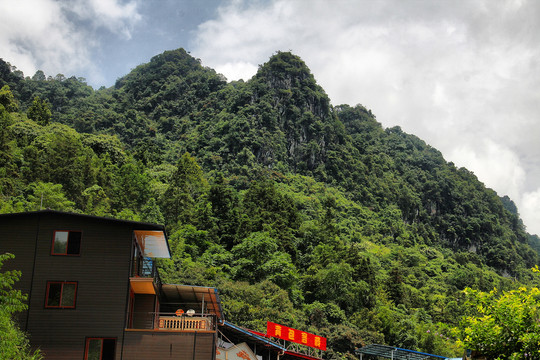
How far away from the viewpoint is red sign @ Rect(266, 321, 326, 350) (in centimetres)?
3478

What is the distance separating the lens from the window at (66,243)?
76.6 feet

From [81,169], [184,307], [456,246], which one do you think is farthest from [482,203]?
[184,307]

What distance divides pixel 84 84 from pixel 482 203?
113541 millimetres

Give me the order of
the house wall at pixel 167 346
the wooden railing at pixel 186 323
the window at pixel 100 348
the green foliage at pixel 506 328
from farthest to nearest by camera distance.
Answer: the wooden railing at pixel 186 323 → the house wall at pixel 167 346 → the window at pixel 100 348 → the green foliage at pixel 506 328

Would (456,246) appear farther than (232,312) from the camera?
Yes

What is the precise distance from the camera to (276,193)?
242ft

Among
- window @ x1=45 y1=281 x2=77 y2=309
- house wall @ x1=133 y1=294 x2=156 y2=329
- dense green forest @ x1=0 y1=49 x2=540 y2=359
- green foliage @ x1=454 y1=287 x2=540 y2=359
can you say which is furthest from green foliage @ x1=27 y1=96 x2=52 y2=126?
green foliage @ x1=454 y1=287 x2=540 y2=359

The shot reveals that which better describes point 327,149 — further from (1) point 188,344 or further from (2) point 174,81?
(1) point 188,344

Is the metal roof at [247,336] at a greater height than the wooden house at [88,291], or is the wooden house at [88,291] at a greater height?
the wooden house at [88,291]

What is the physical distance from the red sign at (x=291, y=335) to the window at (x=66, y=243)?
48.7 feet

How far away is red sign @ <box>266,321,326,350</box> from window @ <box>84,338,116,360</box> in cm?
1392

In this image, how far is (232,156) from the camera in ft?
363

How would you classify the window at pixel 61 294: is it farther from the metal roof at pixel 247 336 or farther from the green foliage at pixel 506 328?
the green foliage at pixel 506 328

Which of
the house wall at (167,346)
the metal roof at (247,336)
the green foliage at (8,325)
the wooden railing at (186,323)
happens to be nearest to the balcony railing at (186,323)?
the wooden railing at (186,323)
